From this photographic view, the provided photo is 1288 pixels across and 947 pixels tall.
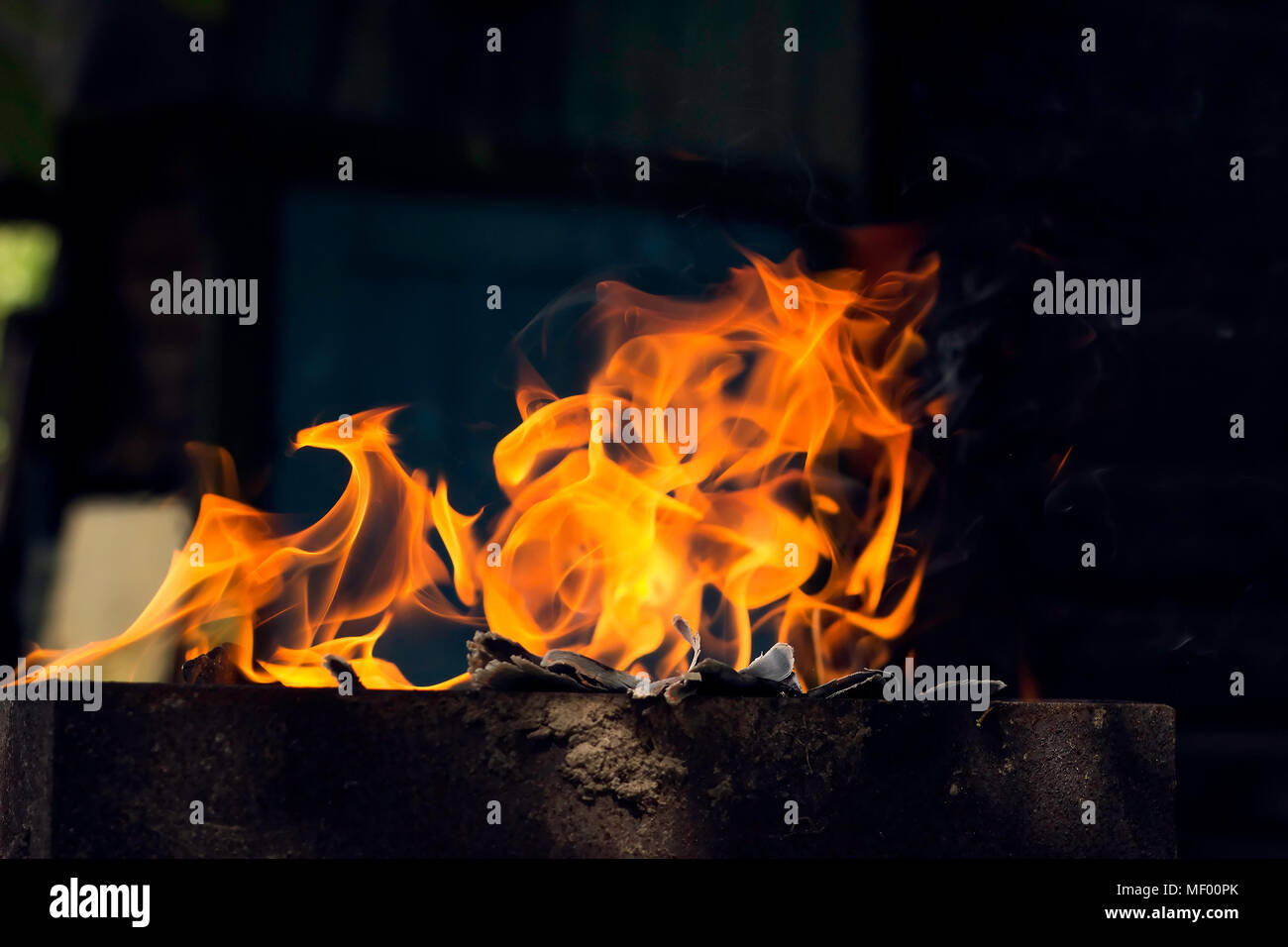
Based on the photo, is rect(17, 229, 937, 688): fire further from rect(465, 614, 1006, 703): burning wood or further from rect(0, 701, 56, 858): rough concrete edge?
rect(0, 701, 56, 858): rough concrete edge

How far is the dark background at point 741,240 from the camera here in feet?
13.8

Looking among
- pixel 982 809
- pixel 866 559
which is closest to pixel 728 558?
pixel 866 559

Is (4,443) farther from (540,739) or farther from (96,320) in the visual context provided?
(540,739)

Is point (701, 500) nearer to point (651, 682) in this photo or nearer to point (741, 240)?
point (741, 240)

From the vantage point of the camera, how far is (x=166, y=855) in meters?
2.33

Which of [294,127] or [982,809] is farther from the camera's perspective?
[294,127]

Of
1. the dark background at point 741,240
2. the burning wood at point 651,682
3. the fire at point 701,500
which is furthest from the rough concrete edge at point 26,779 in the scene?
the dark background at point 741,240

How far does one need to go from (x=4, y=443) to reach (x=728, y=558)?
2504 millimetres

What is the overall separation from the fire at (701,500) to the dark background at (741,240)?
0.49 feet

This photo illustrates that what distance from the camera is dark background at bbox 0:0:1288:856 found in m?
4.19

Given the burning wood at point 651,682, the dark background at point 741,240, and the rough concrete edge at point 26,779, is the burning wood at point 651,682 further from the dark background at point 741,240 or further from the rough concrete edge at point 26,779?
the dark background at point 741,240

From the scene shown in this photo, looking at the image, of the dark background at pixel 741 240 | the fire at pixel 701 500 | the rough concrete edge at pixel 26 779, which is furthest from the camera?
the dark background at pixel 741 240

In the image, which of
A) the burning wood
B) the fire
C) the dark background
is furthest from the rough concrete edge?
the dark background

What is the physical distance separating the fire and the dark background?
15 centimetres
